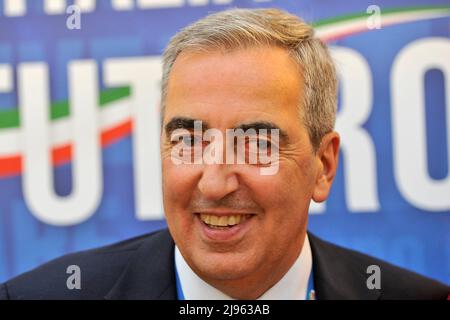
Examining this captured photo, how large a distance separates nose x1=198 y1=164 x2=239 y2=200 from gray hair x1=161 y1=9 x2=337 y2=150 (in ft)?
0.79

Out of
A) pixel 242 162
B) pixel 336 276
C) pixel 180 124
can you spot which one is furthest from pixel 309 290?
pixel 180 124

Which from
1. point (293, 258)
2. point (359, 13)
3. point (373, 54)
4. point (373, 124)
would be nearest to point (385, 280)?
point (293, 258)

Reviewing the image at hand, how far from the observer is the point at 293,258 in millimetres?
1554

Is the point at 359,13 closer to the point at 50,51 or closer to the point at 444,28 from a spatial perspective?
the point at 444,28

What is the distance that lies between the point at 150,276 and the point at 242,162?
40cm

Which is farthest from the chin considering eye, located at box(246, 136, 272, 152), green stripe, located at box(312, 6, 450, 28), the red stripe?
green stripe, located at box(312, 6, 450, 28)

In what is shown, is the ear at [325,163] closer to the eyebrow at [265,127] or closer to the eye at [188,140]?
the eyebrow at [265,127]

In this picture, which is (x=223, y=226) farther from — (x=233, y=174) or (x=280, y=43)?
(x=280, y=43)

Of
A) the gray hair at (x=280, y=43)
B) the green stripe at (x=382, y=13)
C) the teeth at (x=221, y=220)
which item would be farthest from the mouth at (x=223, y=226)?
the green stripe at (x=382, y=13)

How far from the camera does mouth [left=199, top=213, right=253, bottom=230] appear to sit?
53.7 inches

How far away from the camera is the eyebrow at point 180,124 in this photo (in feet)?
4.49

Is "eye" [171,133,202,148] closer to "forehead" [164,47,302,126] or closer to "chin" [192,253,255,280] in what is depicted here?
"forehead" [164,47,302,126]

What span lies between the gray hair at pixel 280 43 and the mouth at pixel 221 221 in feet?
0.91
